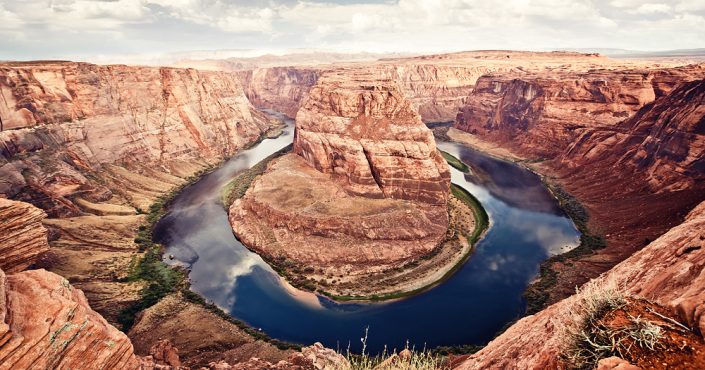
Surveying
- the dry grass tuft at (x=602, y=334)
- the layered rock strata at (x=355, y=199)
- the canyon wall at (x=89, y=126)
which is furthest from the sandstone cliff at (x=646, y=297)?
the canyon wall at (x=89, y=126)

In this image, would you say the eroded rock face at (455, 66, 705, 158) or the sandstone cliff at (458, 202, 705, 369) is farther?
the eroded rock face at (455, 66, 705, 158)

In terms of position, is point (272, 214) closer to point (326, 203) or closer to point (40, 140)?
point (326, 203)

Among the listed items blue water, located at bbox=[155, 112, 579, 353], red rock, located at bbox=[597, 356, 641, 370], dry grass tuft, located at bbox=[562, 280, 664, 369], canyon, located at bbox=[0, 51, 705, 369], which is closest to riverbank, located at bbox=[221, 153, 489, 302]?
canyon, located at bbox=[0, 51, 705, 369]

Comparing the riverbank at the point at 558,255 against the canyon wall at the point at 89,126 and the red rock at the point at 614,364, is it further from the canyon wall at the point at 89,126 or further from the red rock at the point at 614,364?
the canyon wall at the point at 89,126

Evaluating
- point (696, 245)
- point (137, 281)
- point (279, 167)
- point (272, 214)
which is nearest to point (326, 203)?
point (272, 214)

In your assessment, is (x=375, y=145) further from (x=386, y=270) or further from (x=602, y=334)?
(x=602, y=334)

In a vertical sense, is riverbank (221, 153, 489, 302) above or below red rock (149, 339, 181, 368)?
below

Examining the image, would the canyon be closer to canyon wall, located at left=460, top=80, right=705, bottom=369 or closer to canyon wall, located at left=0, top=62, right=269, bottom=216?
canyon wall, located at left=460, top=80, right=705, bottom=369
